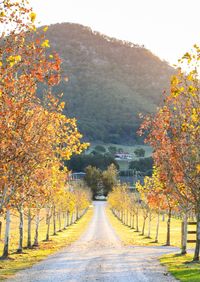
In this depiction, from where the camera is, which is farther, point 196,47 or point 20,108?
point 196,47

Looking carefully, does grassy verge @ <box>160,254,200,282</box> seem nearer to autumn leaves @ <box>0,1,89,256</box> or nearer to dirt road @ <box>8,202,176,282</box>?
dirt road @ <box>8,202,176,282</box>

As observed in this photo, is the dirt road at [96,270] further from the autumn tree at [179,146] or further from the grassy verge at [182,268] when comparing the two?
the autumn tree at [179,146]

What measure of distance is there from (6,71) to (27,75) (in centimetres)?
75

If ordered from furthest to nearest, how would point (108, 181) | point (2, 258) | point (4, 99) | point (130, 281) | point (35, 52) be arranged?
point (108, 181) < point (2, 258) < point (130, 281) < point (4, 99) < point (35, 52)

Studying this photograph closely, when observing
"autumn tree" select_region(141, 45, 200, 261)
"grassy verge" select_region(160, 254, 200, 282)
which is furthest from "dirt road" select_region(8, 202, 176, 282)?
"autumn tree" select_region(141, 45, 200, 261)

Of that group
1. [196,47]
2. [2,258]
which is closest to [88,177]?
[2,258]

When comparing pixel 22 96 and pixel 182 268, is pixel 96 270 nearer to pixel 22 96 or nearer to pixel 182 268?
pixel 182 268

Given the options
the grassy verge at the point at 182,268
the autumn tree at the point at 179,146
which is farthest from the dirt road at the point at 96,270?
the autumn tree at the point at 179,146

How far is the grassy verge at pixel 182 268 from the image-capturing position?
23172 mm

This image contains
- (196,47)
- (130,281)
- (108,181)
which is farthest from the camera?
(108,181)

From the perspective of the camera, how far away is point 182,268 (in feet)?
89.3

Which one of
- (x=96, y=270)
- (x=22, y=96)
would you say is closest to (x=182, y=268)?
(x=96, y=270)

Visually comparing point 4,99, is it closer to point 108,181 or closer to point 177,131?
point 177,131

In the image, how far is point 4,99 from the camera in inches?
730
